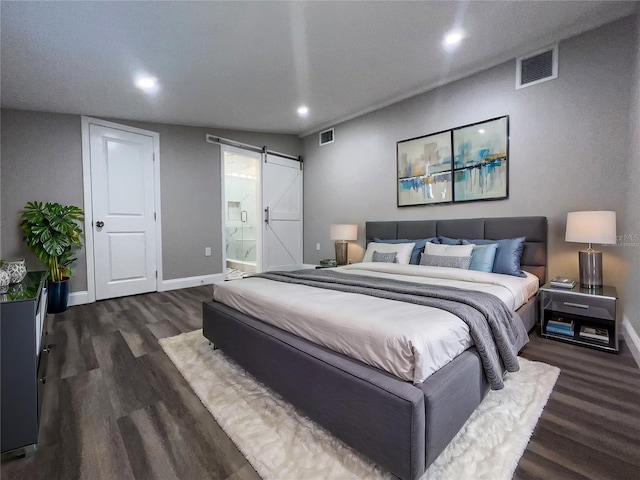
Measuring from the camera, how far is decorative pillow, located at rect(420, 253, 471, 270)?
2814 mm

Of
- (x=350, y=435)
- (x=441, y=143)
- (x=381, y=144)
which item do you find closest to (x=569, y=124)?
(x=441, y=143)

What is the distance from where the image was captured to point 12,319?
128 cm

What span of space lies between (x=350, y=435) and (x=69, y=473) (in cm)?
116

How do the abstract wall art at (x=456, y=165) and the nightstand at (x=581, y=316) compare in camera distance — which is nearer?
the nightstand at (x=581, y=316)

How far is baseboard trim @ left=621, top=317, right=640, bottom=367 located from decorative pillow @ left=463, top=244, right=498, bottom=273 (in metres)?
1.03

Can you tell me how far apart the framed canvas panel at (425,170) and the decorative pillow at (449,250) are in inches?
30.2

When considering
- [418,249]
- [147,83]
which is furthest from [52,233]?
[418,249]

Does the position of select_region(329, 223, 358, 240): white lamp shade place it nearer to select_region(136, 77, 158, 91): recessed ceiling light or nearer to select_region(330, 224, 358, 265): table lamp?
select_region(330, 224, 358, 265): table lamp

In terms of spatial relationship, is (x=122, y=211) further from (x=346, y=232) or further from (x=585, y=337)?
(x=585, y=337)

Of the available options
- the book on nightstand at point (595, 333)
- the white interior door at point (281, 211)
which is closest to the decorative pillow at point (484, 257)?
the book on nightstand at point (595, 333)

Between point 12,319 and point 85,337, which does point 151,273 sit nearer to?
point 85,337

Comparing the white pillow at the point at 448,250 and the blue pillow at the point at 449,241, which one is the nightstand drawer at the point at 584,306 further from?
the blue pillow at the point at 449,241

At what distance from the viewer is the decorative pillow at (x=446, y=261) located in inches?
111

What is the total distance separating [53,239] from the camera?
3.38m
